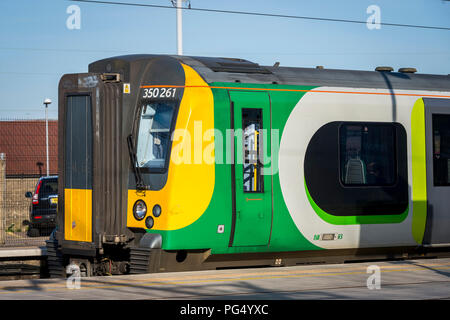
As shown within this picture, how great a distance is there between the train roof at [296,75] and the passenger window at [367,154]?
29.9 inches

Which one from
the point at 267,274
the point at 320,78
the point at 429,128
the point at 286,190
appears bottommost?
the point at 267,274

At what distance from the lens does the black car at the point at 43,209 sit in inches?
851

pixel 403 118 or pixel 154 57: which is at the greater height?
pixel 154 57

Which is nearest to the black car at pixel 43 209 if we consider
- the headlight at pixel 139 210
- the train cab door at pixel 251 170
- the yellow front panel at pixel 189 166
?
the headlight at pixel 139 210

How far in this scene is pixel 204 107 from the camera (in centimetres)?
1058

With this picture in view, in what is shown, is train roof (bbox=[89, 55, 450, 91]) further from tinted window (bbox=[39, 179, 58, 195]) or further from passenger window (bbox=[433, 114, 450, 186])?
tinted window (bbox=[39, 179, 58, 195])

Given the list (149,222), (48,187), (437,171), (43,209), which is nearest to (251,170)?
(149,222)

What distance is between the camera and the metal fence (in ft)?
63.7

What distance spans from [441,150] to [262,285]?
5210mm

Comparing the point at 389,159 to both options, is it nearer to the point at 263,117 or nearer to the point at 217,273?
the point at 263,117

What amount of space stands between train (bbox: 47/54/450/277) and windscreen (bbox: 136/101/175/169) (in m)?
0.02

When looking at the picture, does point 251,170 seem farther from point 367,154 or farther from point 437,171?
point 437,171

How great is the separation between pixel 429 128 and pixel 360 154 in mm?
1510
